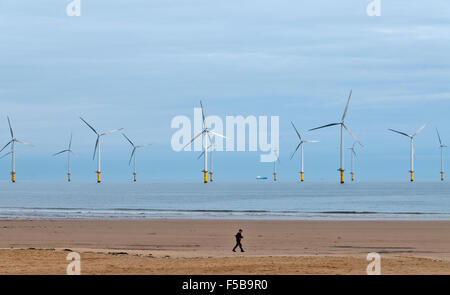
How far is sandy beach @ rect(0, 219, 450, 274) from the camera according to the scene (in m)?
29.6

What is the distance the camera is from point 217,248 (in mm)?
44031

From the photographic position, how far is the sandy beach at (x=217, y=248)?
2961 centimetres

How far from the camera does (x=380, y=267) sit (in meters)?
29.7

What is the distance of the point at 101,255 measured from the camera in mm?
34969

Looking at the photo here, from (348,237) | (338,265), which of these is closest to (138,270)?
(338,265)
